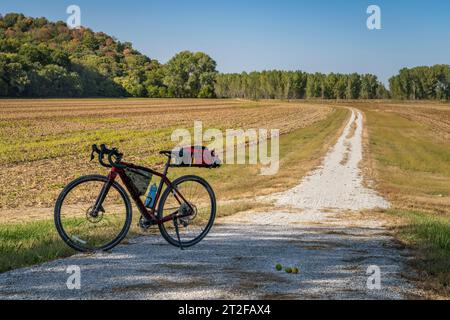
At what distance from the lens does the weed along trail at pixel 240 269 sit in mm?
5270

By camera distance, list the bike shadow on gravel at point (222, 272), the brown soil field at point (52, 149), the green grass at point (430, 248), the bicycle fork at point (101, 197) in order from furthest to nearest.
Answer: the brown soil field at point (52, 149) < the bicycle fork at point (101, 197) < the green grass at point (430, 248) < the bike shadow on gravel at point (222, 272)

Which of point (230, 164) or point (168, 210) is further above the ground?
point (168, 210)

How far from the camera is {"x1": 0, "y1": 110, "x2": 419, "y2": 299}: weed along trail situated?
17.3 ft

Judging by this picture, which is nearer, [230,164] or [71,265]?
[71,265]

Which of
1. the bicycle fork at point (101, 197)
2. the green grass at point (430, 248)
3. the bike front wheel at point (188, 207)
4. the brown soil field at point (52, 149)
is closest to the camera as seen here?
the green grass at point (430, 248)

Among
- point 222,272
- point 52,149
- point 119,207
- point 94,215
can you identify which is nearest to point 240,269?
point 222,272

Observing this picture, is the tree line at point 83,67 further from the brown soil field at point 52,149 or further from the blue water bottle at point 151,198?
the blue water bottle at point 151,198

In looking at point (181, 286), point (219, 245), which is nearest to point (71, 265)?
point (181, 286)

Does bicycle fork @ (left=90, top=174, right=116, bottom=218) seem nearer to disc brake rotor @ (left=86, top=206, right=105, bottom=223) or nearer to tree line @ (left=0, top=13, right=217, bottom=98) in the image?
disc brake rotor @ (left=86, top=206, right=105, bottom=223)

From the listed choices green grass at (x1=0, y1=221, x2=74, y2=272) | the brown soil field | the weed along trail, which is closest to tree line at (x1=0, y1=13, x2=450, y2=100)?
the brown soil field

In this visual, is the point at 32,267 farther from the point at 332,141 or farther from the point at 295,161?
the point at 332,141

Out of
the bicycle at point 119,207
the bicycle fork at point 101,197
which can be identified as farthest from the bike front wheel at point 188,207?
the bicycle fork at point 101,197
